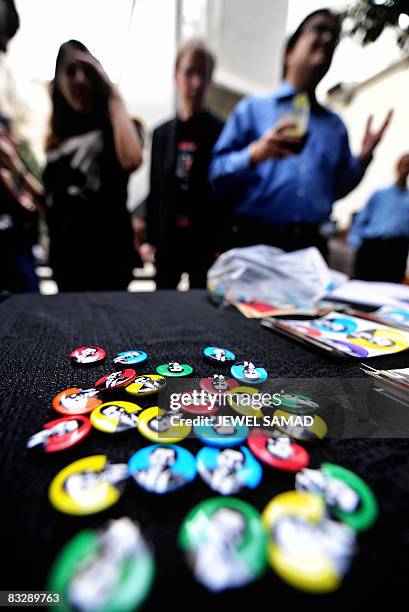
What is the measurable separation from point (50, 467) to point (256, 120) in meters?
1.23

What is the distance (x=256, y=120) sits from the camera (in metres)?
1.10

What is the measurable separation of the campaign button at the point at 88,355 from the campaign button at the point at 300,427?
0.28m

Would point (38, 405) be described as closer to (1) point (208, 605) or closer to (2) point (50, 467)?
(2) point (50, 467)

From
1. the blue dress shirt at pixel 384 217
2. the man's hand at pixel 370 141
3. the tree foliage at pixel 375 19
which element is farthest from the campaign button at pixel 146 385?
the blue dress shirt at pixel 384 217

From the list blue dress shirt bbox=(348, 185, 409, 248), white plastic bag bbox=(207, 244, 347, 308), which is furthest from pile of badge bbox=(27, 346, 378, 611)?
blue dress shirt bbox=(348, 185, 409, 248)

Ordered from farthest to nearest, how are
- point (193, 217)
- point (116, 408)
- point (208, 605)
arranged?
1. point (193, 217)
2. point (116, 408)
3. point (208, 605)

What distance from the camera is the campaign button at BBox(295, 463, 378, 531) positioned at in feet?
0.71

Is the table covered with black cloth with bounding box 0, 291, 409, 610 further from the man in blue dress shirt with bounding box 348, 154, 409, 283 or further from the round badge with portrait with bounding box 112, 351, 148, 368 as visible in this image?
the man in blue dress shirt with bounding box 348, 154, 409, 283

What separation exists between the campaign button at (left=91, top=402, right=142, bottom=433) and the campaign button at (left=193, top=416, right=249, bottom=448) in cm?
7

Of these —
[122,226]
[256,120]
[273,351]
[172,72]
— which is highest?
[172,72]

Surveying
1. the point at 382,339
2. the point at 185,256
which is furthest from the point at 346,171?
the point at 382,339

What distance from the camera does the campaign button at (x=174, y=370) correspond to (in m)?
0.41

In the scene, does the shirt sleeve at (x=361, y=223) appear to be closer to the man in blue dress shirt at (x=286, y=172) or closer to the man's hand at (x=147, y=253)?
the man in blue dress shirt at (x=286, y=172)

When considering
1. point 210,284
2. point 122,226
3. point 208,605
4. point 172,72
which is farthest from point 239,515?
point 172,72
